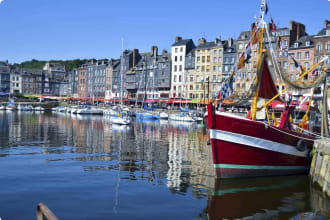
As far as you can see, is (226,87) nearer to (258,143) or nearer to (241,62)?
(241,62)

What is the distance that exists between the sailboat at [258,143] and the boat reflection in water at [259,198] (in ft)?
1.98

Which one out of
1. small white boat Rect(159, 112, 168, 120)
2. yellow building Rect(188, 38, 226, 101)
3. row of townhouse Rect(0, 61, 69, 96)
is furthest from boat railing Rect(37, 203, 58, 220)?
row of townhouse Rect(0, 61, 69, 96)

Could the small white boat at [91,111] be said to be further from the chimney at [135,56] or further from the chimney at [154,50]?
the chimney at [135,56]

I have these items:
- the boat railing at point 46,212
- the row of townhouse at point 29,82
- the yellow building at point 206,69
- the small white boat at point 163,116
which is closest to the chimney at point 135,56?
the yellow building at point 206,69

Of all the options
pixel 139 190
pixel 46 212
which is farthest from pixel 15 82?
pixel 46 212

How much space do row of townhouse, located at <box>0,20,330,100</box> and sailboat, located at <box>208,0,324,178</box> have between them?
1453 inches

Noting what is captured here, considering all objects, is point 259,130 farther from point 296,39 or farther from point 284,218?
point 296,39

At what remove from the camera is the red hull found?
16.2 m

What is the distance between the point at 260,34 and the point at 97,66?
121847mm

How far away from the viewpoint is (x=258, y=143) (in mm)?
16625

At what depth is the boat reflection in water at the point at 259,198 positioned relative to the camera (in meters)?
12.5

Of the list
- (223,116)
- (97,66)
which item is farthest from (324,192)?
(97,66)

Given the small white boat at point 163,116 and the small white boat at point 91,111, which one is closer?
the small white boat at point 163,116

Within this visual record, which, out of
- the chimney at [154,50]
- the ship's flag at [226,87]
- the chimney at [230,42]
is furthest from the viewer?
the chimney at [154,50]
